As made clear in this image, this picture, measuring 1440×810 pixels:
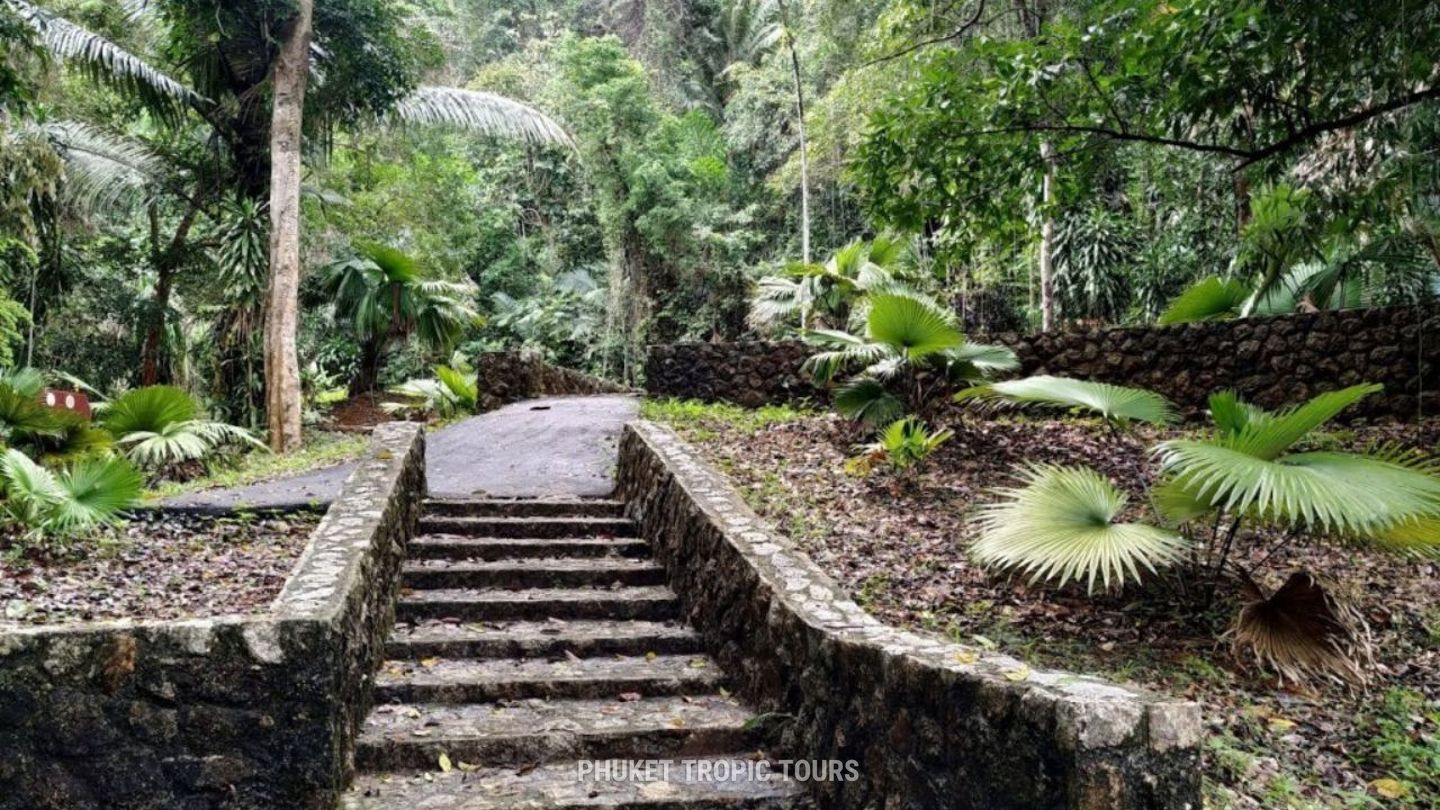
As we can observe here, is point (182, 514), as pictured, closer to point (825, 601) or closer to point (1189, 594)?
point (825, 601)

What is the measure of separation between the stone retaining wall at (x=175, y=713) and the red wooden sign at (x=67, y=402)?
512 centimetres

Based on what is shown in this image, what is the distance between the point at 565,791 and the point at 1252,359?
814cm

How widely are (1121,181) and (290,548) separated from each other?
14136 mm

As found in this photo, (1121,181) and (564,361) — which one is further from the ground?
(1121,181)

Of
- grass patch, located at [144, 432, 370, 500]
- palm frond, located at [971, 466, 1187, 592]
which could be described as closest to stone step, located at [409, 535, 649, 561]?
palm frond, located at [971, 466, 1187, 592]

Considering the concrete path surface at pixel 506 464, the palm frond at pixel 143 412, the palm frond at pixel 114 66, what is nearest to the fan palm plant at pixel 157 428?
the palm frond at pixel 143 412

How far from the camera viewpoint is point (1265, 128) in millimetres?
5305

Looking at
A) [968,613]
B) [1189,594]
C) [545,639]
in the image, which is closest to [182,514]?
[545,639]

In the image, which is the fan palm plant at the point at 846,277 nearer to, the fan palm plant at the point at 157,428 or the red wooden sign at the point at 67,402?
the fan palm plant at the point at 157,428

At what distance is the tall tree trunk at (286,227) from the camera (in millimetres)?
10594

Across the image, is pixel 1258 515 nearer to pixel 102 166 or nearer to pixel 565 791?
pixel 565 791

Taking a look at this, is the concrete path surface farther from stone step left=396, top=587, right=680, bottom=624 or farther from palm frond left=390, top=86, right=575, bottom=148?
palm frond left=390, top=86, right=575, bottom=148

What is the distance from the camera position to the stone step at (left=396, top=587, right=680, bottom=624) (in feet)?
16.1

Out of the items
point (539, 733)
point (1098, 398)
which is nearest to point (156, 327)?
point (539, 733)
